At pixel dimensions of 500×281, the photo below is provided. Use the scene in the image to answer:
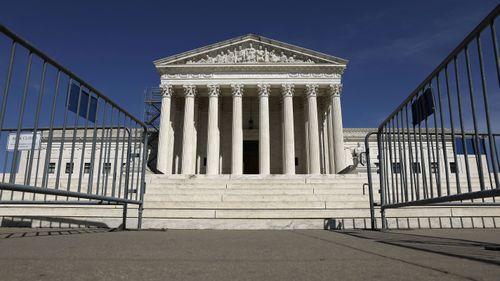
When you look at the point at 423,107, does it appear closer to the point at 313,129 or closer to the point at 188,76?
the point at 313,129

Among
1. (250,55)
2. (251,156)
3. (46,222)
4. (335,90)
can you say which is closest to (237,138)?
(250,55)

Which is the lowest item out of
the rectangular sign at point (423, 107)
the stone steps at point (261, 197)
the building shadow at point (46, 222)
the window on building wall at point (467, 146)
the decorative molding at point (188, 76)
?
the building shadow at point (46, 222)

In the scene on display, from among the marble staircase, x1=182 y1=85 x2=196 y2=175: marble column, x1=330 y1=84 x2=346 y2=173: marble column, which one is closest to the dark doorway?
x1=182 y1=85 x2=196 y2=175: marble column

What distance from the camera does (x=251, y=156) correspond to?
37375 millimetres

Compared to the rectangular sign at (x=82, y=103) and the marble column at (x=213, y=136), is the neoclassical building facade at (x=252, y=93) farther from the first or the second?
the rectangular sign at (x=82, y=103)

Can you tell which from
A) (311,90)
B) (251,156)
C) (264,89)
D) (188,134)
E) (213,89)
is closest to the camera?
(188,134)

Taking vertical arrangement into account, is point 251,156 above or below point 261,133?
below

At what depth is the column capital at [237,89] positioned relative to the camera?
3056 cm

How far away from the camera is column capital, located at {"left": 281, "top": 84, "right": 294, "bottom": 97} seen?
100.0 ft

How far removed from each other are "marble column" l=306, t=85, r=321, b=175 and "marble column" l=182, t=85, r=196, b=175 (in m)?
10.5

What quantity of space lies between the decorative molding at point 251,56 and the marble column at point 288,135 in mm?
2821

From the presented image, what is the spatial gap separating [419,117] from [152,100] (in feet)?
117

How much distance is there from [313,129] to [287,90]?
14.1 ft

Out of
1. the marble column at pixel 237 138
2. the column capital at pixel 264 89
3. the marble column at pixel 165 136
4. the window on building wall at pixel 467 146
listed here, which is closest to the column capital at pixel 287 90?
the column capital at pixel 264 89
